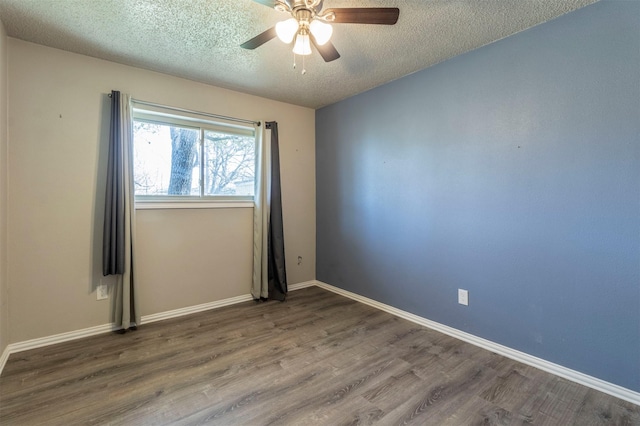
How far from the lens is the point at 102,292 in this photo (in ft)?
8.41

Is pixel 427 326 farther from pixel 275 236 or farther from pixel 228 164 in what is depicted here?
pixel 228 164

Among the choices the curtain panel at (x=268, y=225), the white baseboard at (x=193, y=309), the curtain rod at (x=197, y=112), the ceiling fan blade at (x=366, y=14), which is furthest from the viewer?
the curtain panel at (x=268, y=225)

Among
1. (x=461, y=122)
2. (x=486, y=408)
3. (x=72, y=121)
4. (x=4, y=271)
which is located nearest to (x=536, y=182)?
(x=461, y=122)

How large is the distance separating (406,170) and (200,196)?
7.10 feet

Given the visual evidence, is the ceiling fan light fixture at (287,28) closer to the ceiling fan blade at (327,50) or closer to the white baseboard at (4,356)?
the ceiling fan blade at (327,50)

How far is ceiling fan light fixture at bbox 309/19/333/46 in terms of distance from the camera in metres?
1.58

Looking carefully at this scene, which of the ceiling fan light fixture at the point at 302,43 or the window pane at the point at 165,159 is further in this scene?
the window pane at the point at 165,159

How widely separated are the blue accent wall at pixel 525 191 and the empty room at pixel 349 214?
0.5 inches

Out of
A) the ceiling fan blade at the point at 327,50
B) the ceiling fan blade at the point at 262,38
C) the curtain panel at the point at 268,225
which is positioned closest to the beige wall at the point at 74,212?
the curtain panel at the point at 268,225

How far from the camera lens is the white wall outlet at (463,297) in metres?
2.45

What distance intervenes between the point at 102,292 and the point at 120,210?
2.47 ft

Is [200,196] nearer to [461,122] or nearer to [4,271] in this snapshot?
[4,271]

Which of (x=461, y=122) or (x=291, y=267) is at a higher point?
(x=461, y=122)

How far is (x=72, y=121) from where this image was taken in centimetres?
240
